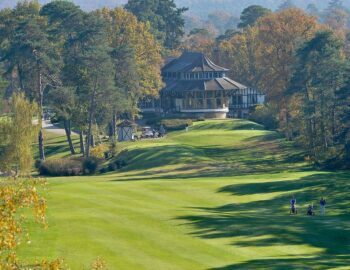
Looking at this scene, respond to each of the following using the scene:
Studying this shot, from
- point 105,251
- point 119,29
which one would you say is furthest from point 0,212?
point 119,29

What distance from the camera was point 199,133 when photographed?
4783 inches

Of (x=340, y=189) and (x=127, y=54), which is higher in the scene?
(x=127, y=54)

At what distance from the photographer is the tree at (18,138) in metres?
90.1

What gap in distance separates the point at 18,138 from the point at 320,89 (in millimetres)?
32659

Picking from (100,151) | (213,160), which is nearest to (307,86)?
(213,160)

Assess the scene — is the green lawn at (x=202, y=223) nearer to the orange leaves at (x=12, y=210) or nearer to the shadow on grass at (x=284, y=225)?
the shadow on grass at (x=284, y=225)

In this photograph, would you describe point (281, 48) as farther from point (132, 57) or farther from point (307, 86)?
point (132, 57)

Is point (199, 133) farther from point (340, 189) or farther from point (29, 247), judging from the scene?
point (29, 247)

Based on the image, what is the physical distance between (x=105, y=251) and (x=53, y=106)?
225 ft

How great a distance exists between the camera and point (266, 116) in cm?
13262

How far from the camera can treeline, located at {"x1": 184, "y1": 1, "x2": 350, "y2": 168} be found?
91.2 meters

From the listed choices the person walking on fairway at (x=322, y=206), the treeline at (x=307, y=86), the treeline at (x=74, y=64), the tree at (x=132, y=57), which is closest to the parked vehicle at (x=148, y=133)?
the tree at (x=132, y=57)

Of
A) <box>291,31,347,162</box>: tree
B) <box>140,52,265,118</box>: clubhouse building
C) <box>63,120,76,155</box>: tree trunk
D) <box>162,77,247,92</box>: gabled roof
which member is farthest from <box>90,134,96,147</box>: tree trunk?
<box>291,31,347,162</box>: tree

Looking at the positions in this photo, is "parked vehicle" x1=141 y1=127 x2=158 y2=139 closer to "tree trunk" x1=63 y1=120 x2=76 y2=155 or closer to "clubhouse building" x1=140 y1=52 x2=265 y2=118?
"tree trunk" x1=63 y1=120 x2=76 y2=155
